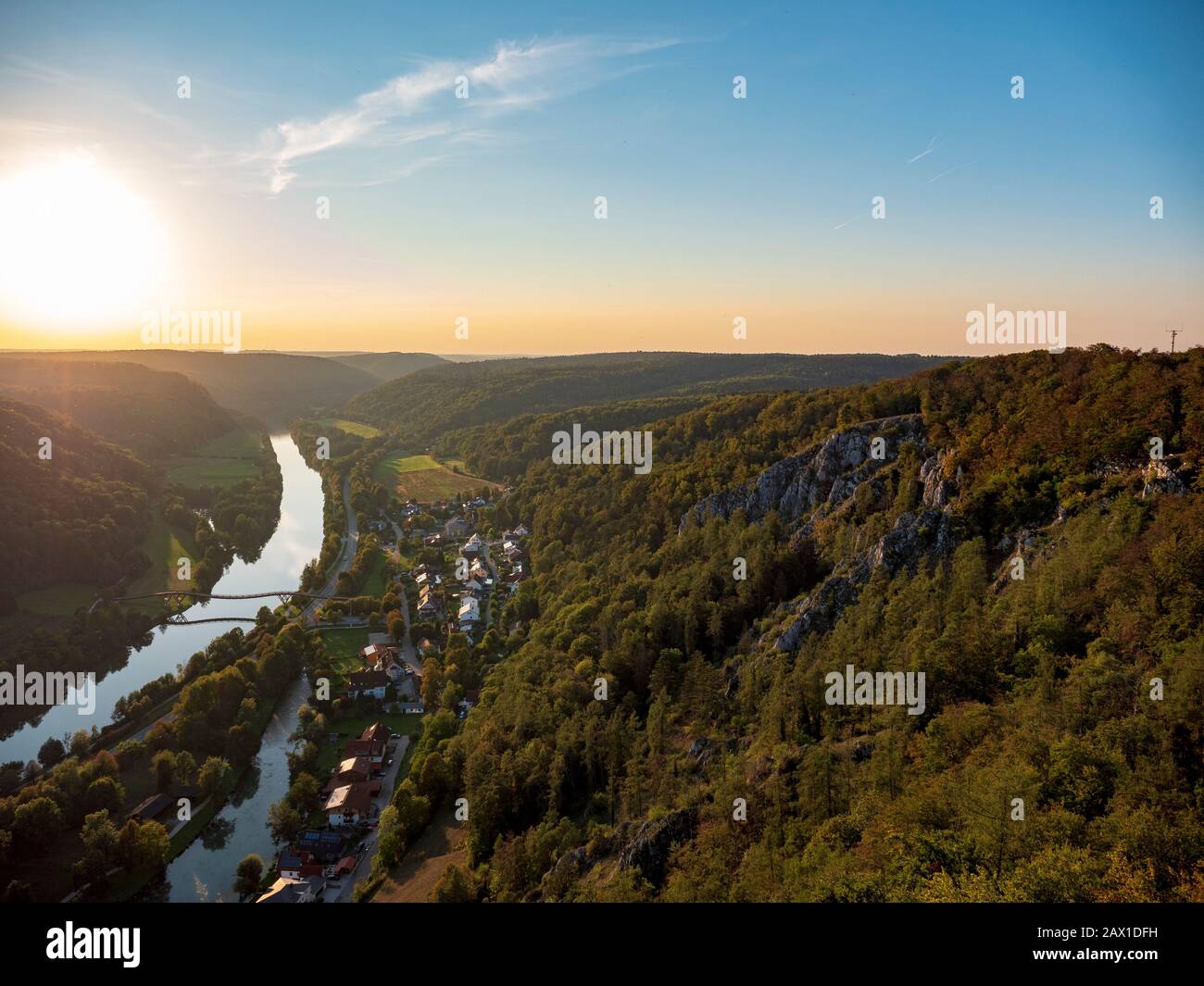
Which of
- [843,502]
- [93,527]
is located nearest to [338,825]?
[843,502]

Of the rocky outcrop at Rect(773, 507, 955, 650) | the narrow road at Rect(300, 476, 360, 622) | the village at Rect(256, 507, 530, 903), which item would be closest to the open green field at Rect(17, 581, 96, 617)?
the narrow road at Rect(300, 476, 360, 622)

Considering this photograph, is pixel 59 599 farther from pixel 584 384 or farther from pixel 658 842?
pixel 584 384

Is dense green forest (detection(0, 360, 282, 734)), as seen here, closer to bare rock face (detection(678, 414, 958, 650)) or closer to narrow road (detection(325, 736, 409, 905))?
narrow road (detection(325, 736, 409, 905))

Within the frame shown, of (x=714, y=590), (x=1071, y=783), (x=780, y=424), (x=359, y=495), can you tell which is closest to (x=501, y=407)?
(x=359, y=495)

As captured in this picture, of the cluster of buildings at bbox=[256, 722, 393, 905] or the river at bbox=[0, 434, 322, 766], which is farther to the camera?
the river at bbox=[0, 434, 322, 766]
